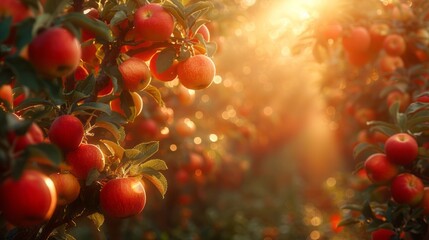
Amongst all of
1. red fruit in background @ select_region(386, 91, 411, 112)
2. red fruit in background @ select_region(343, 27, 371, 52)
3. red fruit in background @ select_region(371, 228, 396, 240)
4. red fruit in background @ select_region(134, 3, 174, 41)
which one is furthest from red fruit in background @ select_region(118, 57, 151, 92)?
red fruit in background @ select_region(386, 91, 411, 112)

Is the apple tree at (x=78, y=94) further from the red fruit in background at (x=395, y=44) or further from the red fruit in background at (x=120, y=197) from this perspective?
the red fruit in background at (x=395, y=44)

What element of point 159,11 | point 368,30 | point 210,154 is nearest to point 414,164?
point 368,30

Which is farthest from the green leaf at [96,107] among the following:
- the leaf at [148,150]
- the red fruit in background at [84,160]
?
the leaf at [148,150]

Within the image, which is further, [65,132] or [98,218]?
→ [98,218]

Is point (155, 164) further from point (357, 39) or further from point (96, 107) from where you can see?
point (357, 39)

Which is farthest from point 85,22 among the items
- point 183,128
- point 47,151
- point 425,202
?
point 183,128

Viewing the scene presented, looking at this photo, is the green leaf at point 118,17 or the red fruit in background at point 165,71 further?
the red fruit in background at point 165,71

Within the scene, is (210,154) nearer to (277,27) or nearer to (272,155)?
(277,27)
